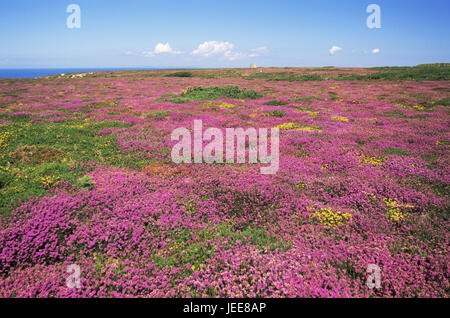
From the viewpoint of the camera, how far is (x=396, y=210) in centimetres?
642

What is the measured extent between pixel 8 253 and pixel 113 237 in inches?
76.0

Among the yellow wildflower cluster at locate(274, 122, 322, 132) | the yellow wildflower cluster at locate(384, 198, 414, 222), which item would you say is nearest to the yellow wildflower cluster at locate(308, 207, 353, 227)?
the yellow wildflower cluster at locate(384, 198, 414, 222)

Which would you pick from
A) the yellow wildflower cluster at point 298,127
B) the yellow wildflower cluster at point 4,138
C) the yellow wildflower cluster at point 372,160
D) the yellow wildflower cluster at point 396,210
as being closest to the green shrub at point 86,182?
the yellow wildflower cluster at point 4,138

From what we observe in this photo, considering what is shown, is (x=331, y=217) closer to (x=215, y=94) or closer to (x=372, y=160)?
(x=372, y=160)

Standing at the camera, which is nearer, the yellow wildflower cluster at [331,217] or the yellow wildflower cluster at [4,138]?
the yellow wildflower cluster at [331,217]

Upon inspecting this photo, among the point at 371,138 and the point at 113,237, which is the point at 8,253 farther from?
the point at 371,138

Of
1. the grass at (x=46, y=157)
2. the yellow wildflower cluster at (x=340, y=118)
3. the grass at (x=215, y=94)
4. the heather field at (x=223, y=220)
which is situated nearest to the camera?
the heather field at (x=223, y=220)

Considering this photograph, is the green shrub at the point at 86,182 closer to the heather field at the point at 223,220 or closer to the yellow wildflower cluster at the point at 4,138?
the heather field at the point at 223,220

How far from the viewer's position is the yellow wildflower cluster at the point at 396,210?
6.09 m

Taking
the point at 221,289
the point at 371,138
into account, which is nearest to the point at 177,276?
the point at 221,289

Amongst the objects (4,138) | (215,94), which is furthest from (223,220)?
(215,94)

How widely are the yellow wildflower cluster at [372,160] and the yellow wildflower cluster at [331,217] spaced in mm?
4484

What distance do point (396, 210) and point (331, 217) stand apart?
197 centimetres

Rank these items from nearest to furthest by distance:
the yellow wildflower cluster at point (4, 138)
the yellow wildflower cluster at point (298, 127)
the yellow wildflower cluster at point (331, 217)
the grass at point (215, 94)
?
the yellow wildflower cluster at point (331, 217) → the yellow wildflower cluster at point (4, 138) → the yellow wildflower cluster at point (298, 127) → the grass at point (215, 94)
